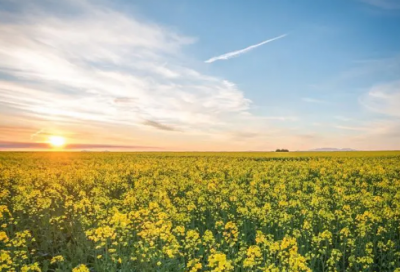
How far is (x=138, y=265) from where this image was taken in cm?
852

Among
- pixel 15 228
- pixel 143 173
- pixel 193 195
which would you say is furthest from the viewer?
pixel 143 173

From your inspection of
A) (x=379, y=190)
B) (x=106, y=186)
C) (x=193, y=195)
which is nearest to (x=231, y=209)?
(x=193, y=195)

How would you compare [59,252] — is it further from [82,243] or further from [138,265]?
[138,265]

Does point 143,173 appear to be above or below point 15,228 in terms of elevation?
above

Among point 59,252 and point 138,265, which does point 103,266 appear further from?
point 59,252

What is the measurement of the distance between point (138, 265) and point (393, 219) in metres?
9.03

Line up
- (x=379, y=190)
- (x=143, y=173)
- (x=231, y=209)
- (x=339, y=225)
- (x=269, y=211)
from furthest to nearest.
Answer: (x=143, y=173) → (x=379, y=190) → (x=231, y=209) → (x=339, y=225) → (x=269, y=211)

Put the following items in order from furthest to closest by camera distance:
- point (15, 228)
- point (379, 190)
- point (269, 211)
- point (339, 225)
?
point (379, 190), point (15, 228), point (339, 225), point (269, 211)

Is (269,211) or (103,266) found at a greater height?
(269,211)

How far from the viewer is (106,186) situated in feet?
64.0

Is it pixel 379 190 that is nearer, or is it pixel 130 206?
pixel 130 206

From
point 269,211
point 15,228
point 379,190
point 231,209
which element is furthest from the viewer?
point 379,190

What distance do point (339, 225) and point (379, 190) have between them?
29.3ft

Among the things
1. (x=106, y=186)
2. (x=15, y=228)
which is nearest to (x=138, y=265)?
(x=15, y=228)
